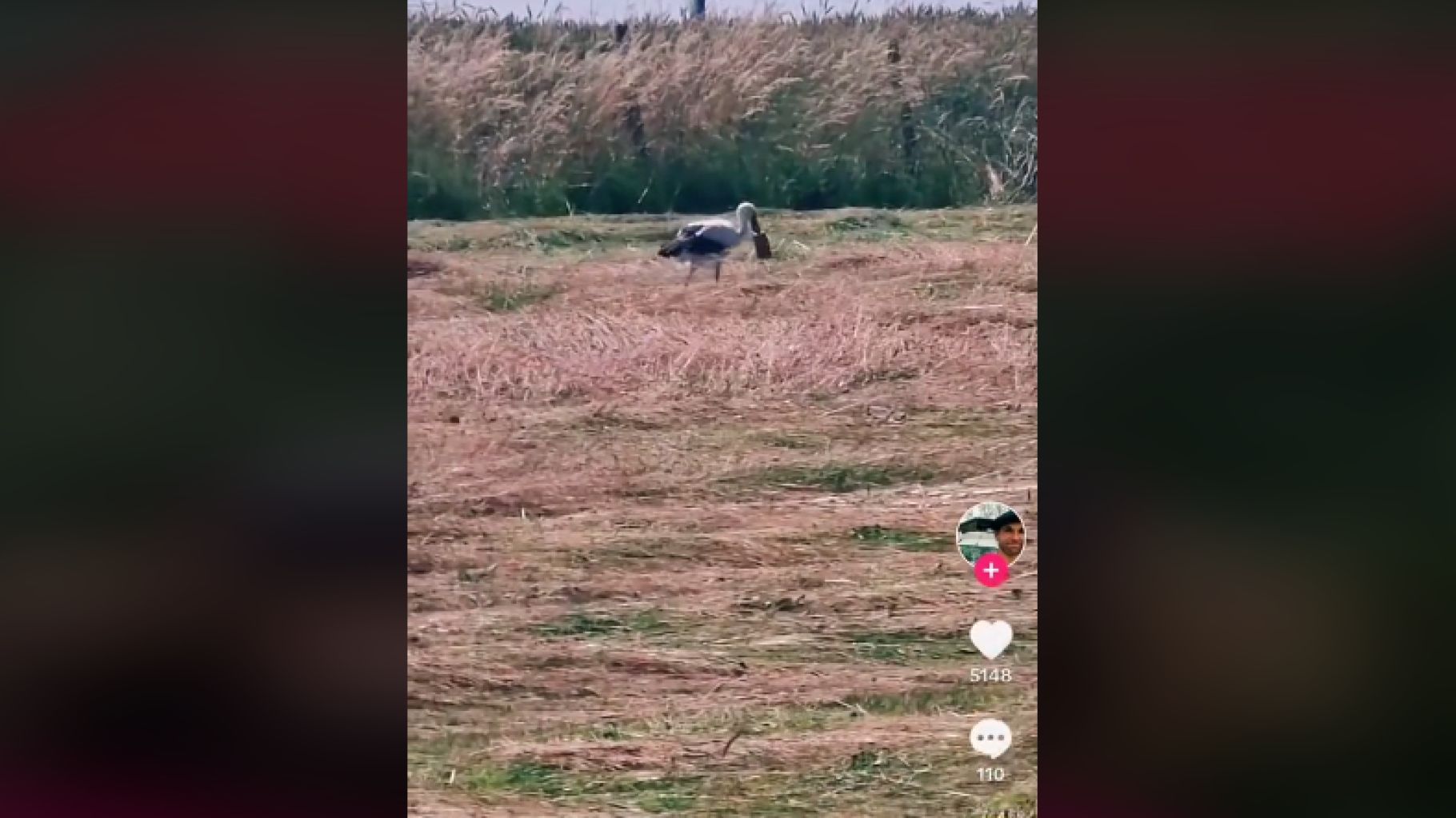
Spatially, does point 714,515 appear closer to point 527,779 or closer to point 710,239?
point 710,239

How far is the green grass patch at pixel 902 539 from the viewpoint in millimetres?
5266

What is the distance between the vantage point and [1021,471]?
17.2 ft

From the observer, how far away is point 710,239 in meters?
5.27

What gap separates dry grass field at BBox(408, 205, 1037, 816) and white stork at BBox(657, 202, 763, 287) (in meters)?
0.07

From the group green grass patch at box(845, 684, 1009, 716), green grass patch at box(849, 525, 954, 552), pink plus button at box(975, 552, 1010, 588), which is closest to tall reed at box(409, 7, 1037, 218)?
green grass patch at box(849, 525, 954, 552)

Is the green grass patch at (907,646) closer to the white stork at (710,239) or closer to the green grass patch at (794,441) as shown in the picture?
the green grass patch at (794,441)

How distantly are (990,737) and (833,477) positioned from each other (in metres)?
1.15

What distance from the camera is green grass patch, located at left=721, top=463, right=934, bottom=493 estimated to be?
5.28 m

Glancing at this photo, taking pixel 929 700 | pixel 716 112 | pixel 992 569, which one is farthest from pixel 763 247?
pixel 929 700

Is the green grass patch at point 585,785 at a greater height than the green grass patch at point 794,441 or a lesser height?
lesser

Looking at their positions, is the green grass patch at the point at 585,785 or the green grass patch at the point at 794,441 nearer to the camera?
A: the green grass patch at the point at 585,785

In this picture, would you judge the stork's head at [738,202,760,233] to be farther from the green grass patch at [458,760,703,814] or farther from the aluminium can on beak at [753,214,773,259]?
the green grass patch at [458,760,703,814]

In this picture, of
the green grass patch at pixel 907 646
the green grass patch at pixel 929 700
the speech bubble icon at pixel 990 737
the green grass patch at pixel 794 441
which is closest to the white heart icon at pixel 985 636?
the green grass patch at pixel 907 646
